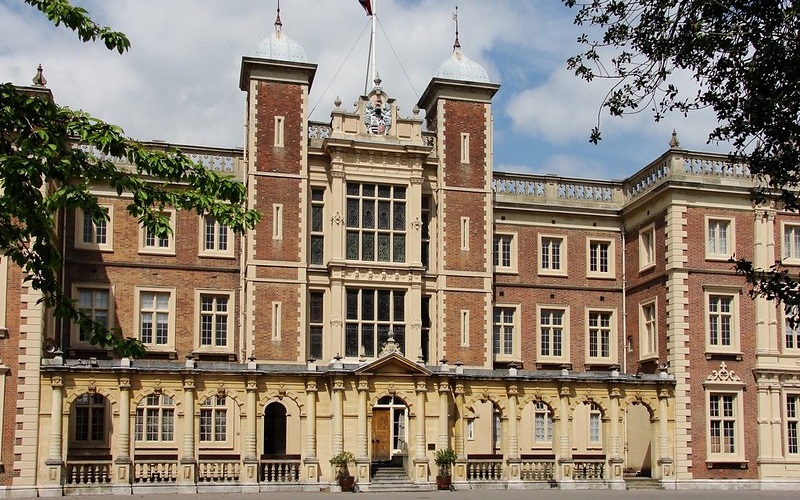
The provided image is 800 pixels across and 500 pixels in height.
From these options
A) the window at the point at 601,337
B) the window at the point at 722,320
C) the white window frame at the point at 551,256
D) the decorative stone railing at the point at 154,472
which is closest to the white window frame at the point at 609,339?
the window at the point at 601,337

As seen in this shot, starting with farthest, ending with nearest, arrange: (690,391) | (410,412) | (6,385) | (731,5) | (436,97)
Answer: (436,97)
(690,391)
(410,412)
(6,385)
(731,5)

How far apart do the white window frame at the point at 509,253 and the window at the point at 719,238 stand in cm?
704

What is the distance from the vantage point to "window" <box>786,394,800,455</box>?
37406 mm

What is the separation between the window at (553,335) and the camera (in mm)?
40812

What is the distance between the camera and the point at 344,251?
37219 millimetres

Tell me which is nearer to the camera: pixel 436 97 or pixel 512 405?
pixel 512 405

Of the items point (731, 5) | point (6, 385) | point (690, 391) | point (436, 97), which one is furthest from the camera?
point (436, 97)

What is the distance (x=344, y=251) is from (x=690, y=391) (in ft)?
41.4

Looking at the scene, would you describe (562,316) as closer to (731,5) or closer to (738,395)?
(738,395)

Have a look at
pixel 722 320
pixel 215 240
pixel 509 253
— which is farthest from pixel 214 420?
pixel 722 320

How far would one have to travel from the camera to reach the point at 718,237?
38656mm

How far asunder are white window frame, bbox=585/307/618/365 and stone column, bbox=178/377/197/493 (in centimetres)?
1547

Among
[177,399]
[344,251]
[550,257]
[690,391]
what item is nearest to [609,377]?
[690,391]

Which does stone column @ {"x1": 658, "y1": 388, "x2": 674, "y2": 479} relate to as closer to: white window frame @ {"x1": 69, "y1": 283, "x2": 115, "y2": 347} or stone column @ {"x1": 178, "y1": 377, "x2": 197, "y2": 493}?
stone column @ {"x1": 178, "y1": 377, "x2": 197, "y2": 493}
